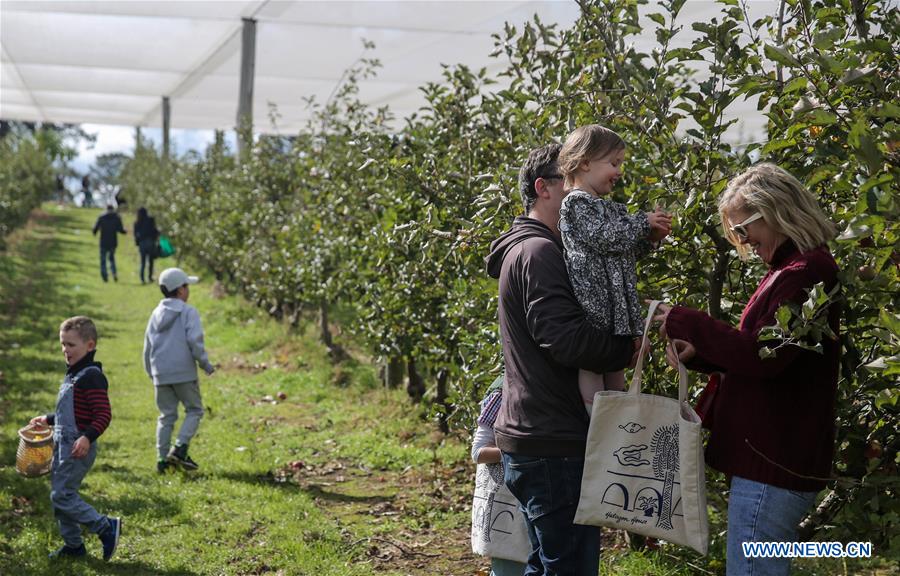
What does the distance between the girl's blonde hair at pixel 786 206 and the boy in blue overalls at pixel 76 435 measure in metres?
3.82

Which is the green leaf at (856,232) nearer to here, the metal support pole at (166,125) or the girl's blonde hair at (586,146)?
the girl's blonde hair at (586,146)

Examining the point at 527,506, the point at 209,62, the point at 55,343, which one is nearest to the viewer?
the point at 527,506

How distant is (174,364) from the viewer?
7.46m

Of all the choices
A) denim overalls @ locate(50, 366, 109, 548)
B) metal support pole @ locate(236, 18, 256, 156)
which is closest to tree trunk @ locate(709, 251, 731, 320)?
denim overalls @ locate(50, 366, 109, 548)

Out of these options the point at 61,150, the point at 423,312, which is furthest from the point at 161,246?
the point at 61,150

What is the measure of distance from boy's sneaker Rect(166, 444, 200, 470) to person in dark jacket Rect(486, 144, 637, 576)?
15.7ft

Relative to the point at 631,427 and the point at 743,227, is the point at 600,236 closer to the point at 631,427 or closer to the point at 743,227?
the point at 743,227

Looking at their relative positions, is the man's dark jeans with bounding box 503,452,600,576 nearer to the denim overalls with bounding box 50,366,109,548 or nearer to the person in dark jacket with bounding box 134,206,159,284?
the denim overalls with bounding box 50,366,109,548

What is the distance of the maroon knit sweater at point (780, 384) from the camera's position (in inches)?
110

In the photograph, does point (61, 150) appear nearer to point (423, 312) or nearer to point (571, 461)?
point (423, 312)

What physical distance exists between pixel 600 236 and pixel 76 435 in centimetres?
365

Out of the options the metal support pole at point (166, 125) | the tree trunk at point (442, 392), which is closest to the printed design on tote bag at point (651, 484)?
the tree trunk at point (442, 392)

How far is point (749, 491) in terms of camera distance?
113 inches

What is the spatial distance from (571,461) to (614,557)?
7.26 feet
